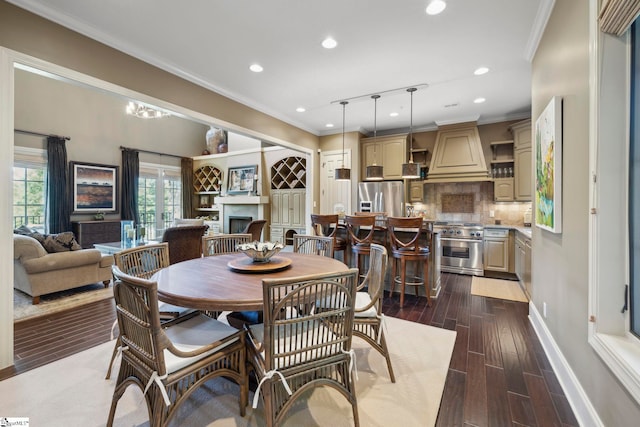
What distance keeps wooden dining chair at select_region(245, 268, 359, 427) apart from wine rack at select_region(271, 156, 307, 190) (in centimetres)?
553

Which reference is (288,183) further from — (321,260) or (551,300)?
(551,300)

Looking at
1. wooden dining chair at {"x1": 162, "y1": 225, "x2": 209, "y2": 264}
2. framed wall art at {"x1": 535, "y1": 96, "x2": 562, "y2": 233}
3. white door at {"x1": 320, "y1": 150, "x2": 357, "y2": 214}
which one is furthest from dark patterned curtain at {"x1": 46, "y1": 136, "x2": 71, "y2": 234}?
framed wall art at {"x1": 535, "y1": 96, "x2": 562, "y2": 233}

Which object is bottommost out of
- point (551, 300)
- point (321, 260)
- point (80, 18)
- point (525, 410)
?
point (525, 410)

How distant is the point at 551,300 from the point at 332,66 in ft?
10.6

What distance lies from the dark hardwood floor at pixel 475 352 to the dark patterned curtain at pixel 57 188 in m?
3.82

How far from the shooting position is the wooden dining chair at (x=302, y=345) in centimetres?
129

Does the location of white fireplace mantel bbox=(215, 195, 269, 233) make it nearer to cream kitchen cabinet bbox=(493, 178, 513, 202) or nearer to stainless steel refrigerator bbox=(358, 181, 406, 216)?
stainless steel refrigerator bbox=(358, 181, 406, 216)

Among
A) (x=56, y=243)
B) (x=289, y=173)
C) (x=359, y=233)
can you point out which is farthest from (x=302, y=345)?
(x=289, y=173)

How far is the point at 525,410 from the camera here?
1719 millimetres

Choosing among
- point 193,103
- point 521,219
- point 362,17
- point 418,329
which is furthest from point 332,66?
point 521,219

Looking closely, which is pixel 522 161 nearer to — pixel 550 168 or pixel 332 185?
pixel 550 168

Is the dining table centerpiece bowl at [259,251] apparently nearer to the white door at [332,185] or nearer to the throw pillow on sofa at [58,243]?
the throw pillow on sofa at [58,243]

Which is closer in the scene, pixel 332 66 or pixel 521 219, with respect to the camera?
pixel 332 66

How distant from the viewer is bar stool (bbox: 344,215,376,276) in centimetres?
367
